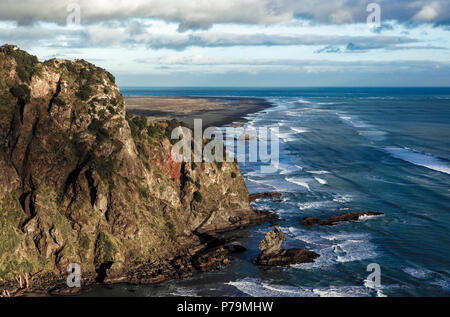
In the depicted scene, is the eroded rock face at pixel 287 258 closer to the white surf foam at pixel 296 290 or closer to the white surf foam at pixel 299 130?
the white surf foam at pixel 296 290

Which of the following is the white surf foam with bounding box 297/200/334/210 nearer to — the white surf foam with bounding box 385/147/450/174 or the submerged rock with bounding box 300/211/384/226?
the submerged rock with bounding box 300/211/384/226

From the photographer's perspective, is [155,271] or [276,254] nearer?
[155,271]

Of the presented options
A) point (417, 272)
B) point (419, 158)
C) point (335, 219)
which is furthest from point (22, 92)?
point (419, 158)

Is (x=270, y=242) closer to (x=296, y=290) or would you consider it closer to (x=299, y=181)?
(x=296, y=290)

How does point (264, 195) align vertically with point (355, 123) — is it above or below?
below
